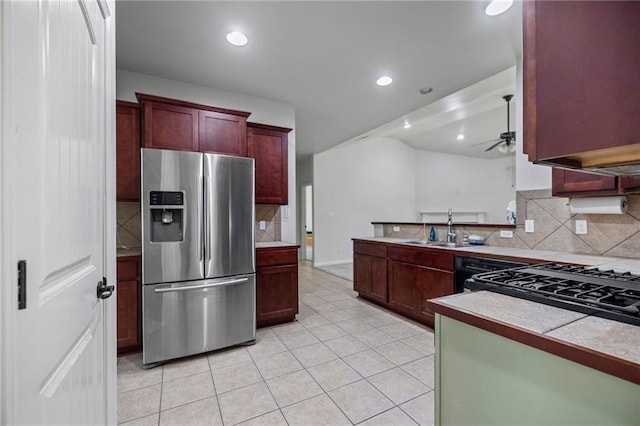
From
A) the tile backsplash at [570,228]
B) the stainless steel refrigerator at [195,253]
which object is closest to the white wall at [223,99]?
the stainless steel refrigerator at [195,253]

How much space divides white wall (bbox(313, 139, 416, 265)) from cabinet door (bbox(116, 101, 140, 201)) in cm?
445

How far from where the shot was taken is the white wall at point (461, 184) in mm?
8781

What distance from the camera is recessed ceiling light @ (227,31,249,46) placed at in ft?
7.56

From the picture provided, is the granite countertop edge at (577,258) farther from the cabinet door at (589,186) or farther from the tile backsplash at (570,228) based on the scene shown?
the cabinet door at (589,186)

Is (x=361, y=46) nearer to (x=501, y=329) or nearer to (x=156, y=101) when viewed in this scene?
(x=156, y=101)

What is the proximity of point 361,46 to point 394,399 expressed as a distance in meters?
2.75

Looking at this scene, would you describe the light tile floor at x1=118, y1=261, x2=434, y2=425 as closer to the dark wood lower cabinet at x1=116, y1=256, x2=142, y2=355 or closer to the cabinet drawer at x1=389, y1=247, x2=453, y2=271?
the dark wood lower cabinet at x1=116, y1=256, x2=142, y2=355

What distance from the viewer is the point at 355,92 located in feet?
11.3

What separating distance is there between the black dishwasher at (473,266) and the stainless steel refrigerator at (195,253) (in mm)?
1915

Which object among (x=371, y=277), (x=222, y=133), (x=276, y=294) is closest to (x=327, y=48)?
(x=222, y=133)

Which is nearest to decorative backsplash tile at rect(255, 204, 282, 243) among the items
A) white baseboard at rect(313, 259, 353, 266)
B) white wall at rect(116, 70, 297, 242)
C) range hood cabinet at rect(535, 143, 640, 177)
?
white wall at rect(116, 70, 297, 242)

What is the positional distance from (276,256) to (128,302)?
134 centimetres

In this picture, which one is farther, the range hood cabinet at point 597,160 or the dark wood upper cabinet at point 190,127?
the dark wood upper cabinet at point 190,127

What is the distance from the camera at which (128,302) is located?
94.7 inches
